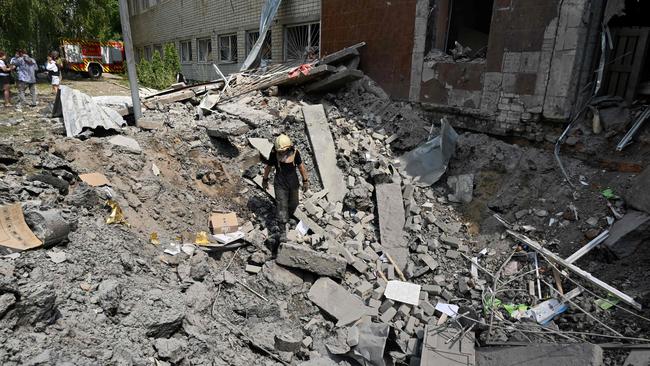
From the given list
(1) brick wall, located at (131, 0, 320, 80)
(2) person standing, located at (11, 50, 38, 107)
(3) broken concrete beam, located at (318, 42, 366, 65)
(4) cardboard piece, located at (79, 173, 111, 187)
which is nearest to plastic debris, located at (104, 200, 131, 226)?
(4) cardboard piece, located at (79, 173, 111, 187)

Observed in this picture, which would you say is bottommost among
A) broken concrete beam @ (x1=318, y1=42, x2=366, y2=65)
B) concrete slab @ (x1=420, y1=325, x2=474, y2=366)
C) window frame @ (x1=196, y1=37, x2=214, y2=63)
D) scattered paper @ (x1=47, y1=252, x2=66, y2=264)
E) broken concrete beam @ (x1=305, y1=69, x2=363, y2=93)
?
concrete slab @ (x1=420, y1=325, x2=474, y2=366)

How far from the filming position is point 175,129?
7.43 metres

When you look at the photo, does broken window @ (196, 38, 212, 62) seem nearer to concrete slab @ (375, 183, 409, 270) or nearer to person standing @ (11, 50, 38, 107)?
person standing @ (11, 50, 38, 107)

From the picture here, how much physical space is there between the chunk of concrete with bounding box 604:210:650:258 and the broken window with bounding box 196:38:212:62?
15.5 meters

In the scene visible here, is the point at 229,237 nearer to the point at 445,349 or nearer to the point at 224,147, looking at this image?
the point at 224,147

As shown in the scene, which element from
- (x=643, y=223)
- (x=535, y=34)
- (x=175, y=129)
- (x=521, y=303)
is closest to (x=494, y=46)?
(x=535, y=34)

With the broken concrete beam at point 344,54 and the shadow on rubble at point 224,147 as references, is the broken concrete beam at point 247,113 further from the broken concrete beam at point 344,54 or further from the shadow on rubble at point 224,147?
the broken concrete beam at point 344,54

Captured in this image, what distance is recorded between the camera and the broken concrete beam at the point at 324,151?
6.54m

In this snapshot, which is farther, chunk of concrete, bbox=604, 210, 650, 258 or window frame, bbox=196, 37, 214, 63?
window frame, bbox=196, 37, 214, 63

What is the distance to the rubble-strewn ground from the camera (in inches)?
133

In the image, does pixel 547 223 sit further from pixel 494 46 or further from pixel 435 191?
pixel 494 46

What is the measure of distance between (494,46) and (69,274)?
704 cm

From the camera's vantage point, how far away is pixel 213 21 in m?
15.3

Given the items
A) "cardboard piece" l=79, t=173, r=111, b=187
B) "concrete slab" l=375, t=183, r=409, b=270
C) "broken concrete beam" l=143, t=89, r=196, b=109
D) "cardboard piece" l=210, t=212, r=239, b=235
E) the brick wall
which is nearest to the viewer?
"cardboard piece" l=79, t=173, r=111, b=187
